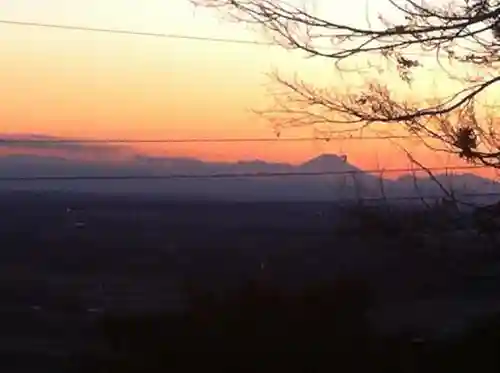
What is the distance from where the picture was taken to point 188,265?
20.4m

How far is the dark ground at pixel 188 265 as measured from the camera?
42.4 ft

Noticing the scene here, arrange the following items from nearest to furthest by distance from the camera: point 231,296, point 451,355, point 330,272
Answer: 1. point 231,296
2. point 451,355
3. point 330,272

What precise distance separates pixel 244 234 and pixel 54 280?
693 centimetres

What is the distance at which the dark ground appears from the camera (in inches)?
508

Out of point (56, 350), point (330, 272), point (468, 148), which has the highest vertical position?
point (468, 148)

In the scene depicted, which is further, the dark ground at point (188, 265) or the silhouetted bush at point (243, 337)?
the dark ground at point (188, 265)

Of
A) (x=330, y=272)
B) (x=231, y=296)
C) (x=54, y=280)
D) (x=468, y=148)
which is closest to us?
(x=468, y=148)

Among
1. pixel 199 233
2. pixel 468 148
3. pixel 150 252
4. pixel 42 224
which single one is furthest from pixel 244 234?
pixel 468 148

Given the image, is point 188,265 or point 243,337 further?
point 188,265

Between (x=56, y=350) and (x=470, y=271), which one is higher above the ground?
(x=470, y=271)

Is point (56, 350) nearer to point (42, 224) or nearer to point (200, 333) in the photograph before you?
point (200, 333)

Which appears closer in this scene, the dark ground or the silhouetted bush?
the silhouetted bush

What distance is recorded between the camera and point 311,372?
11.9 metres

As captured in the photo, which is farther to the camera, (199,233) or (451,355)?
(199,233)
